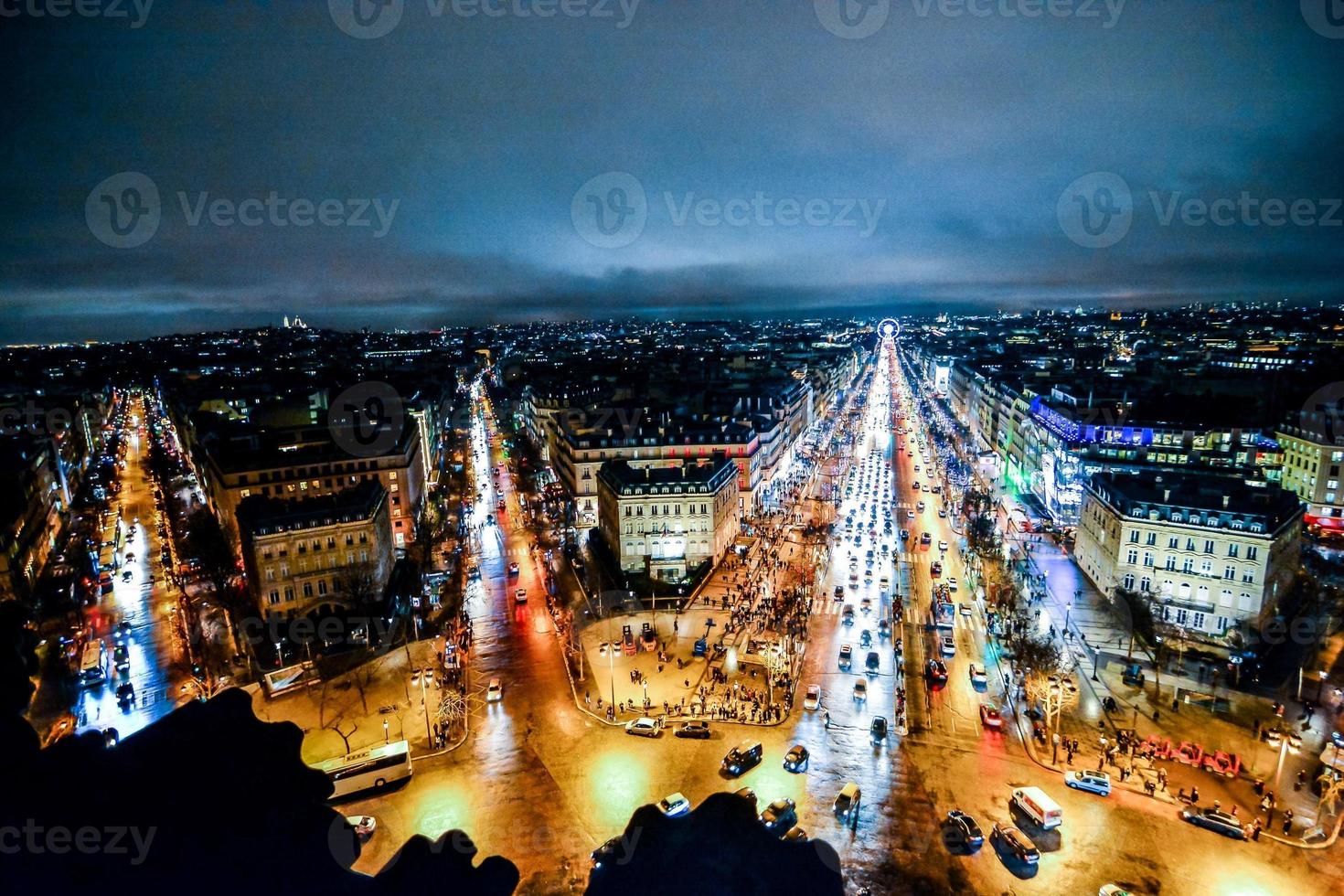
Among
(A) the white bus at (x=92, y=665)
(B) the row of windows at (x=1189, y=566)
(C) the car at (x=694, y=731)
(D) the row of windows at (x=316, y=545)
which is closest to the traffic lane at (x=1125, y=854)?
(C) the car at (x=694, y=731)

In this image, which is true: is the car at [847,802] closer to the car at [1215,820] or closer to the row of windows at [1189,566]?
the car at [1215,820]

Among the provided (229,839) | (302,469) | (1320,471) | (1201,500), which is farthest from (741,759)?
(1320,471)

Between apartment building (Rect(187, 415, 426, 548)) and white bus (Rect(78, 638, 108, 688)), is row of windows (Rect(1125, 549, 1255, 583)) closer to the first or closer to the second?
apartment building (Rect(187, 415, 426, 548))

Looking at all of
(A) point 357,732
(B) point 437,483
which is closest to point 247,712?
(A) point 357,732

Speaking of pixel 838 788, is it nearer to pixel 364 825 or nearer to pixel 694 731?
pixel 694 731

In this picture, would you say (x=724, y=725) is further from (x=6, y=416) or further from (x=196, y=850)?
(x=6, y=416)

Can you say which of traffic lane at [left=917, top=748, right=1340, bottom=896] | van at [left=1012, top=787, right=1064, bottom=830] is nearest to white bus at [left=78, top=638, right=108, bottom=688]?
traffic lane at [left=917, top=748, right=1340, bottom=896]
